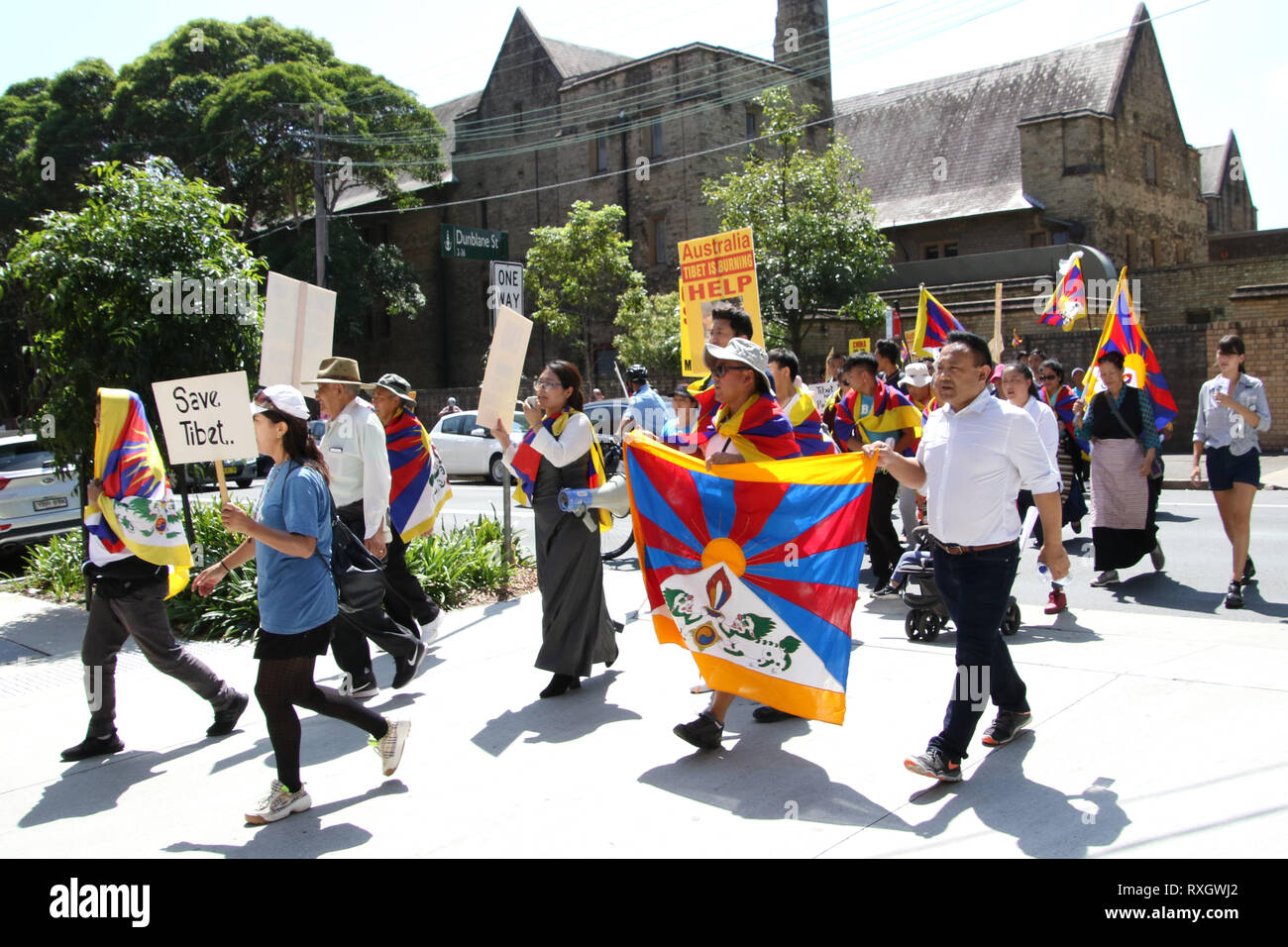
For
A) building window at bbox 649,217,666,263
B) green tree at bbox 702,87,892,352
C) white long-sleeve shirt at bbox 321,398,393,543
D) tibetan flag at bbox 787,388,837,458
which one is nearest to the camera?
white long-sleeve shirt at bbox 321,398,393,543

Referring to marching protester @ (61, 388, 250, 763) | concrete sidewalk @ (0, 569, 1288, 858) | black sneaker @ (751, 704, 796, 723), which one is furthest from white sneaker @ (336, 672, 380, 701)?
black sneaker @ (751, 704, 796, 723)

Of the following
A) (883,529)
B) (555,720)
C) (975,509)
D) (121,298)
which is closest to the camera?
(975,509)

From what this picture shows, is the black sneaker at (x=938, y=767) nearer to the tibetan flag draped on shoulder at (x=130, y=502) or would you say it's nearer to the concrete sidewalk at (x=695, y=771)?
the concrete sidewalk at (x=695, y=771)

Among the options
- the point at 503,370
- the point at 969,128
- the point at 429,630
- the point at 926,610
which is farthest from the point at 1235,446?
the point at 969,128

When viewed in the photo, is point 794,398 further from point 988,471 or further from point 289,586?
point 289,586

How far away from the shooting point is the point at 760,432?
497 centimetres

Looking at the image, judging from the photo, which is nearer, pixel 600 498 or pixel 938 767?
pixel 938 767

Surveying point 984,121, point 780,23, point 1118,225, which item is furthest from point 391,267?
point 1118,225

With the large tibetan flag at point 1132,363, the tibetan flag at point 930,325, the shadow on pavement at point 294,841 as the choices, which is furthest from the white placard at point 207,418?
the tibetan flag at point 930,325

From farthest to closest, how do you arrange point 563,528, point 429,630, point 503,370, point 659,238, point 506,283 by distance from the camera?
point 659,238
point 506,283
point 429,630
point 503,370
point 563,528

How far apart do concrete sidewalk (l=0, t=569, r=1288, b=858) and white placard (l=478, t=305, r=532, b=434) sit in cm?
163

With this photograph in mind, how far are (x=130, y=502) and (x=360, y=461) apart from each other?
1278mm

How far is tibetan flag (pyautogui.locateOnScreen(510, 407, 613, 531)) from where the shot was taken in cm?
591

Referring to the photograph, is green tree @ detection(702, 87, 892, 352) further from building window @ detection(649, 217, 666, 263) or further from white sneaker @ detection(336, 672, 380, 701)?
white sneaker @ detection(336, 672, 380, 701)
